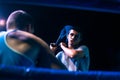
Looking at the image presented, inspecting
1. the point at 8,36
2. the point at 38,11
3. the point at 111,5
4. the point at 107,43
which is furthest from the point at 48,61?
the point at 107,43

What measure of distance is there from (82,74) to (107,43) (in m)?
3.07

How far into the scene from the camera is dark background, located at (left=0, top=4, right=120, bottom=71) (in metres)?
3.90

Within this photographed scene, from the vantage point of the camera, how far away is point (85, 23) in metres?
4.06

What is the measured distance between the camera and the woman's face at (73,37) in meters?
2.81

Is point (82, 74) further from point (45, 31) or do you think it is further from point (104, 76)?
point (45, 31)

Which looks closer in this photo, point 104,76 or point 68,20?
point 104,76

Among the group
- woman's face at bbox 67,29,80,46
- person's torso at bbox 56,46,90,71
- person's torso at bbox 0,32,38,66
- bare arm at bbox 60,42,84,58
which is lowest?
person's torso at bbox 56,46,90,71

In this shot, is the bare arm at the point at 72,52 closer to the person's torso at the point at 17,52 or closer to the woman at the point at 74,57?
the woman at the point at 74,57

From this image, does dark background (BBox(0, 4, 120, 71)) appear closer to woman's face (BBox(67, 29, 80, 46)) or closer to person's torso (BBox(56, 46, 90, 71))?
woman's face (BBox(67, 29, 80, 46))

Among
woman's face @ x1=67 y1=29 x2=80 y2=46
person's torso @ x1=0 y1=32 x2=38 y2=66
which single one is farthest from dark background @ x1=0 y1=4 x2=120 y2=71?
person's torso @ x1=0 y1=32 x2=38 y2=66

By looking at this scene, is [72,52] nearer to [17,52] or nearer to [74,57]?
[74,57]

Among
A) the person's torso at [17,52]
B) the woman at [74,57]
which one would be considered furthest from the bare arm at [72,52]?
the person's torso at [17,52]

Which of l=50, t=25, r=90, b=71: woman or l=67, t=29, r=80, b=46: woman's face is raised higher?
l=67, t=29, r=80, b=46: woman's face

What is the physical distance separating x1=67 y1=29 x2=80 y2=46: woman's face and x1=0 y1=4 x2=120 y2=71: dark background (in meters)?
0.96
